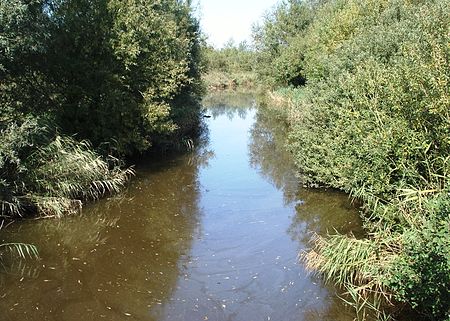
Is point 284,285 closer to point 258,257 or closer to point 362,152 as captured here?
point 258,257

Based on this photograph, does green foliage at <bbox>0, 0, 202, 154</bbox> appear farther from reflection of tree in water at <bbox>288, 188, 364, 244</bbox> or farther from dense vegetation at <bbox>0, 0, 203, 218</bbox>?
reflection of tree in water at <bbox>288, 188, 364, 244</bbox>

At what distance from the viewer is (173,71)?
19516mm

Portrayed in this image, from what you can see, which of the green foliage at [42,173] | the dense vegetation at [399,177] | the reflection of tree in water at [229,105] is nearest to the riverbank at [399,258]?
the dense vegetation at [399,177]

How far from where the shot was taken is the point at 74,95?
55.9ft

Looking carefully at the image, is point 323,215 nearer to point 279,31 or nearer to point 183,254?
point 183,254

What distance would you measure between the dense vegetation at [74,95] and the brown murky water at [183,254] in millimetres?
1184

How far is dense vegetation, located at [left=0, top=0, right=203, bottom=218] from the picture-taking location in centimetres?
1278

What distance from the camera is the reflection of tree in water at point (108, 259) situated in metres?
8.66

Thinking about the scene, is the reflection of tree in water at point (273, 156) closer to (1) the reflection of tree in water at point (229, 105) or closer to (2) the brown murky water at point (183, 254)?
(2) the brown murky water at point (183, 254)

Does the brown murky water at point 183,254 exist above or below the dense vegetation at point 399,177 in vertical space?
below

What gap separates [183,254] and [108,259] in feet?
6.03

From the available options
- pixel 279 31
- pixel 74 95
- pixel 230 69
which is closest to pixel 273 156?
pixel 74 95

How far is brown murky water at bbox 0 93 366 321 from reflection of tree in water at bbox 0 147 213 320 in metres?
0.02

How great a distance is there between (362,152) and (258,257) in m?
3.66
